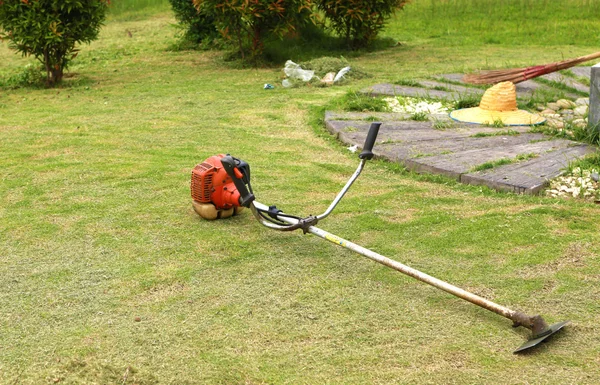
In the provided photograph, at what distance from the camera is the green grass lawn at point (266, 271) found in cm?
229

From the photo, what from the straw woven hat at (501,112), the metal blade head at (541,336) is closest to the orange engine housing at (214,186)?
the metal blade head at (541,336)

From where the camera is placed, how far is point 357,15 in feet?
29.6

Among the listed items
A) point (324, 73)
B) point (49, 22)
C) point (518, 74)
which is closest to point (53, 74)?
point (49, 22)

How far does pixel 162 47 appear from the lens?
10.6m

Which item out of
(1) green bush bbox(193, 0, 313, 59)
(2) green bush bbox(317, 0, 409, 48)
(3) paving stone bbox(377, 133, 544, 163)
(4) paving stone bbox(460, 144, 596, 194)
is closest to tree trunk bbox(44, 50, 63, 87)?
(1) green bush bbox(193, 0, 313, 59)

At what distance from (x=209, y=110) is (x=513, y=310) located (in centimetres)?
410

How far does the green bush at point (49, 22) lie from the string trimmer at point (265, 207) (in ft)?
14.3

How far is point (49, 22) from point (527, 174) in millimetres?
5156

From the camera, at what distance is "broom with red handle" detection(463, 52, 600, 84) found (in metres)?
5.46

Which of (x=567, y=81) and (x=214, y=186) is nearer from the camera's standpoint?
(x=214, y=186)

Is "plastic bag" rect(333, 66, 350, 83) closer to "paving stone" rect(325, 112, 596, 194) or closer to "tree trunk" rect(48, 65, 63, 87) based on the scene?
"paving stone" rect(325, 112, 596, 194)

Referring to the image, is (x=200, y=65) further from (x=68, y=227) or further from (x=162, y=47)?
(x=68, y=227)

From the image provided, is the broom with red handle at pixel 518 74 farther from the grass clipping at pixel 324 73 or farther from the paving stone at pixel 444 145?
the grass clipping at pixel 324 73

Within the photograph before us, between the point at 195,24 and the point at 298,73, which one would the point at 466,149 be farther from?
the point at 195,24
